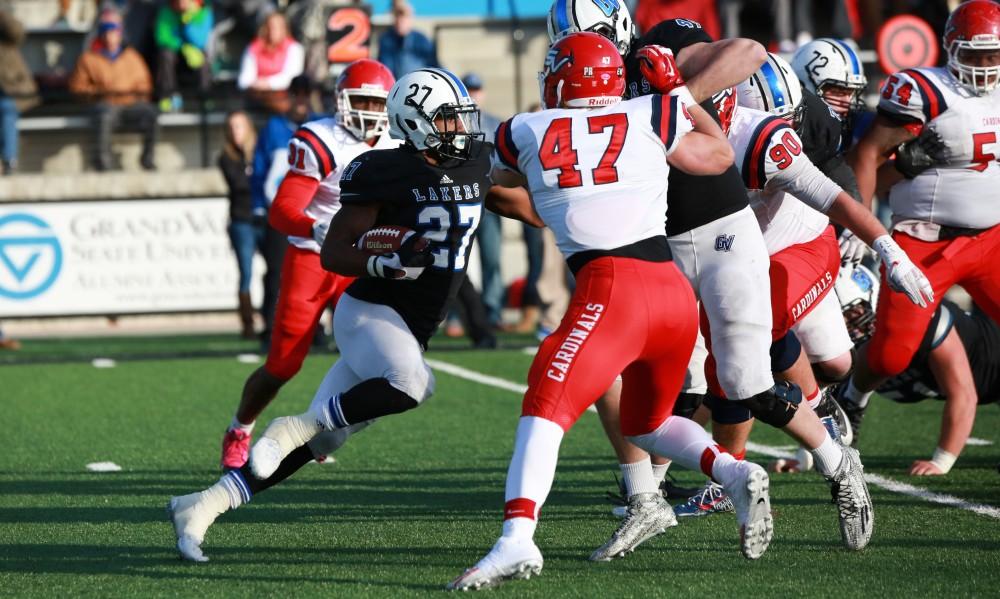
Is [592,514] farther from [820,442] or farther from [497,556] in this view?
[497,556]

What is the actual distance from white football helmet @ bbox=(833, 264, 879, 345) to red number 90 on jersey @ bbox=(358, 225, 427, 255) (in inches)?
95.0

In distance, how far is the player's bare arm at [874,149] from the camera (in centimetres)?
590

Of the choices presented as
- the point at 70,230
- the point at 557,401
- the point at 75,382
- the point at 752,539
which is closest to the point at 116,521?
the point at 557,401

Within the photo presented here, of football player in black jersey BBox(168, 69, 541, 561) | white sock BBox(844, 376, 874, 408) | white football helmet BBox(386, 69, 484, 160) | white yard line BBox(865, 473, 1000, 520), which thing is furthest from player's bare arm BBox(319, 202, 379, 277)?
white sock BBox(844, 376, 874, 408)

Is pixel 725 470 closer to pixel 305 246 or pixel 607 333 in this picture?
pixel 607 333

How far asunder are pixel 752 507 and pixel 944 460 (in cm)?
229

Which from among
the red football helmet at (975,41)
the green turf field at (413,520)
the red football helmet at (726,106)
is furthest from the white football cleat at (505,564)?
the red football helmet at (975,41)

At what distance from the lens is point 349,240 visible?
185 inches

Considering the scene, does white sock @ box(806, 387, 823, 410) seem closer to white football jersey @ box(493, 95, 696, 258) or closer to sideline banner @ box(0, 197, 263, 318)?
white football jersey @ box(493, 95, 696, 258)

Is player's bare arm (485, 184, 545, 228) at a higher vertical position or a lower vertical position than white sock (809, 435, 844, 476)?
higher

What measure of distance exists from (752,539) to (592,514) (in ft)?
4.28

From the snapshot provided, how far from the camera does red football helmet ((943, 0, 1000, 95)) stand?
5.85 meters

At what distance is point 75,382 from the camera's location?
9812 millimetres

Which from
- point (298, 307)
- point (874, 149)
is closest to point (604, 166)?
point (874, 149)
